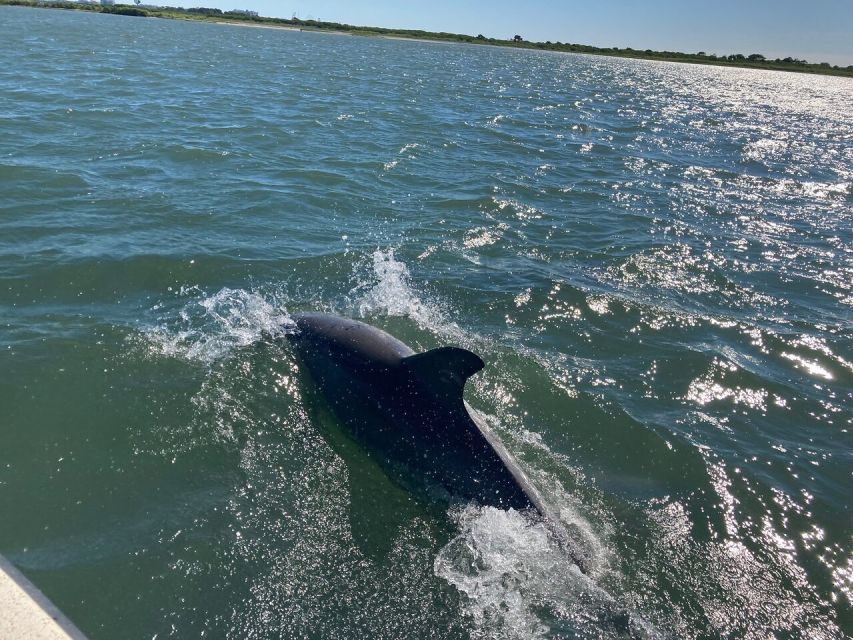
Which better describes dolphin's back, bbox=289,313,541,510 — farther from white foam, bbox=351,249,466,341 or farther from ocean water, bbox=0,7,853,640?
white foam, bbox=351,249,466,341

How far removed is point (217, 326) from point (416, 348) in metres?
3.37

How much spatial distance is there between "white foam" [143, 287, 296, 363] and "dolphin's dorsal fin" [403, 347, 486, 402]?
3007 mm

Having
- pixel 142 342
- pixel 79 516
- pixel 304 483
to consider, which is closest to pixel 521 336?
pixel 304 483

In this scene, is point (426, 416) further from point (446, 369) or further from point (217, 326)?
point (217, 326)

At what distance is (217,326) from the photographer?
9.70 metres

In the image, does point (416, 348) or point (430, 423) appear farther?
point (416, 348)

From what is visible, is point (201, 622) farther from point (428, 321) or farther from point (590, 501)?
point (428, 321)

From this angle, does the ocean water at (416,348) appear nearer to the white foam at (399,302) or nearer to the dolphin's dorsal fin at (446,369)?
the white foam at (399,302)

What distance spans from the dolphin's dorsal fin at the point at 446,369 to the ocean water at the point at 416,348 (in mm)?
1287

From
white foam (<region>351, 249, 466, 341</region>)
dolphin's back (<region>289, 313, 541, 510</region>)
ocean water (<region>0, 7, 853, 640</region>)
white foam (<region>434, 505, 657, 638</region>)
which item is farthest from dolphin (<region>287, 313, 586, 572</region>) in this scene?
white foam (<region>351, 249, 466, 341</region>)

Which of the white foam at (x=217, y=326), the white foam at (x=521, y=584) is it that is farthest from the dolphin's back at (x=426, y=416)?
the white foam at (x=217, y=326)

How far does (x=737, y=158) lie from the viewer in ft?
89.9

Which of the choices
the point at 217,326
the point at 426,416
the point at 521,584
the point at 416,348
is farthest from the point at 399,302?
the point at 521,584

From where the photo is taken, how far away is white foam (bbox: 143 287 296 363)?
9.09 metres
